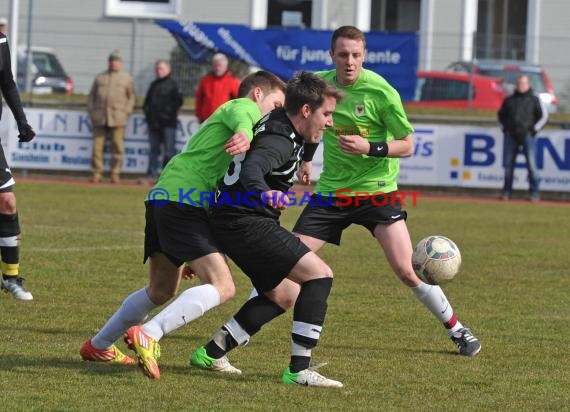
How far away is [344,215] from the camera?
27.0 feet

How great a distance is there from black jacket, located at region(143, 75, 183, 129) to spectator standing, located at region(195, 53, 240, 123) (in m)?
0.77

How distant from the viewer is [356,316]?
31.4 ft

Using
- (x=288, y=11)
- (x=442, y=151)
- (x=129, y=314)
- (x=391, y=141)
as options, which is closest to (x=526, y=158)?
(x=442, y=151)

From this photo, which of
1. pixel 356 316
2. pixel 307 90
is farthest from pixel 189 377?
pixel 356 316

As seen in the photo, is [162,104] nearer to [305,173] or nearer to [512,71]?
[512,71]

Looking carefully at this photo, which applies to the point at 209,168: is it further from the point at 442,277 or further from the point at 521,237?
the point at 521,237

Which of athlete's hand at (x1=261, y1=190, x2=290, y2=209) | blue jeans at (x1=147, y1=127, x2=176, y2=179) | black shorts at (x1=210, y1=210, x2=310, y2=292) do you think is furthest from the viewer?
blue jeans at (x1=147, y1=127, x2=176, y2=179)

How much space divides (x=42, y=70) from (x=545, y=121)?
10.4 metres

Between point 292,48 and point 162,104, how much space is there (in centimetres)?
394

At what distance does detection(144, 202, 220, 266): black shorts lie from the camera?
6.78 m

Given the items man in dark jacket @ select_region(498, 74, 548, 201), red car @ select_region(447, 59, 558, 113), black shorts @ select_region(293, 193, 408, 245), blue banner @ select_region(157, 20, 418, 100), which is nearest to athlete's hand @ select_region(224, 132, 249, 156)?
black shorts @ select_region(293, 193, 408, 245)

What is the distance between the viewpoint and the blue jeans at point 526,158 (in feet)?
67.5

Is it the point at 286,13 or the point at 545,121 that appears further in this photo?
the point at 286,13

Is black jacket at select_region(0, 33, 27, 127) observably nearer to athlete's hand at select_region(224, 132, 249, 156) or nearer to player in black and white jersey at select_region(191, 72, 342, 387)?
player in black and white jersey at select_region(191, 72, 342, 387)
